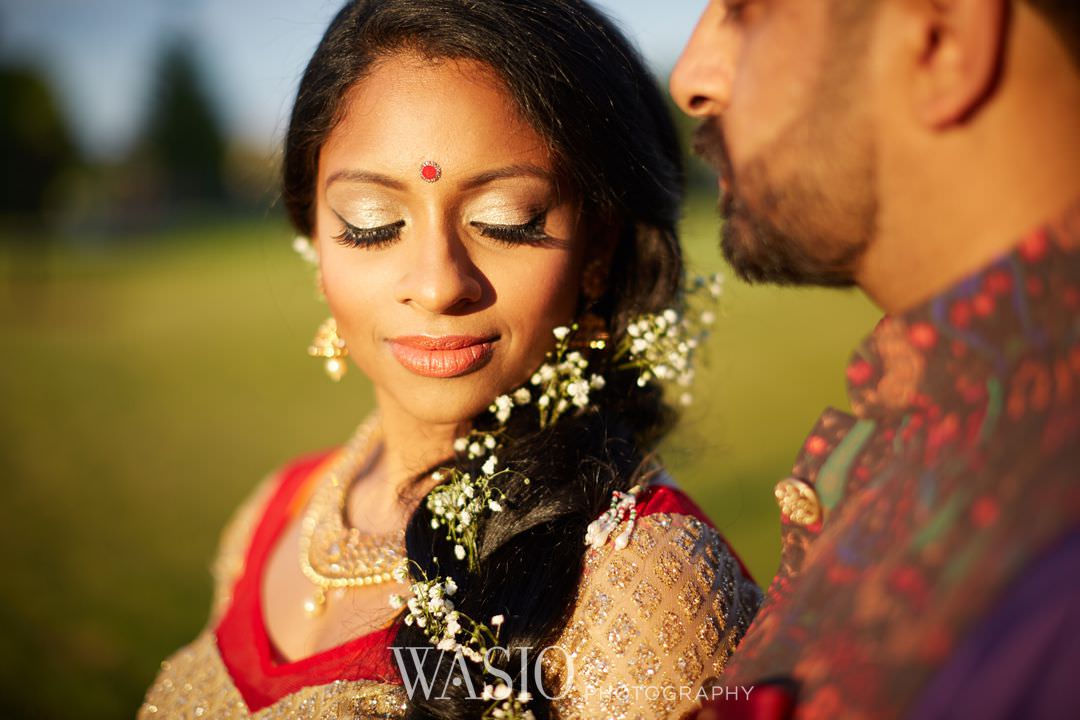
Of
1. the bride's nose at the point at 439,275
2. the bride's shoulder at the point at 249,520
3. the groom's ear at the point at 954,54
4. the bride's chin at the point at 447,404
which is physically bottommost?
the bride's shoulder at the point at 249,520

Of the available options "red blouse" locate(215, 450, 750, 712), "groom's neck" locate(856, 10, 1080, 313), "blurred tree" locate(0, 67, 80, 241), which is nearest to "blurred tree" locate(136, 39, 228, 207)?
"blurred tree" locate(0, 67, 80, 241)

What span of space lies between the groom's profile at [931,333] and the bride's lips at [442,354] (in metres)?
0.81

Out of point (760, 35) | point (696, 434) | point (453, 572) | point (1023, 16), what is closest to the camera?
point (1023, 16)

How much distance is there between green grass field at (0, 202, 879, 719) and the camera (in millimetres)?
5523

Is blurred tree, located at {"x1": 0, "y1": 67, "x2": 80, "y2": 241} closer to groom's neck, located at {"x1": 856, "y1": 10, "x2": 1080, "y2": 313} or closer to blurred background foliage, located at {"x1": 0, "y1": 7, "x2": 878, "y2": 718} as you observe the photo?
blurred background foliage, located at {"x1": 0, "y1": 7, "x2": 878, "y2": 718}

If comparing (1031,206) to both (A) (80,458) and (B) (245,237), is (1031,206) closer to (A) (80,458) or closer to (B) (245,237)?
(A) (80,458)

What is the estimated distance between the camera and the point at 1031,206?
140cm

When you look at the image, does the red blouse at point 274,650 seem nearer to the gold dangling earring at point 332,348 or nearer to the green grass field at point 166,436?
the green grass field at point 166,436

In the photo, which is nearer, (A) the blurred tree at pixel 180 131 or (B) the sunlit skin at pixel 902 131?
(B) the sunlit skin at pixel 902 131

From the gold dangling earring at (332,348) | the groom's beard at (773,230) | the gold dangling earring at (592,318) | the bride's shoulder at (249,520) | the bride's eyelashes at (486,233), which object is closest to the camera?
the groom's beard at (773,230)

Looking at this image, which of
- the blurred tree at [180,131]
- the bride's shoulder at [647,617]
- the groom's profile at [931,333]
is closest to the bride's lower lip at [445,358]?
the bride's shoulder at [647,617]

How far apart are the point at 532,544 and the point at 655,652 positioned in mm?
407

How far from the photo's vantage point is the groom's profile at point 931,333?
1224 mm

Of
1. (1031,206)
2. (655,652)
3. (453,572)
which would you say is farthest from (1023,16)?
(453,572)
